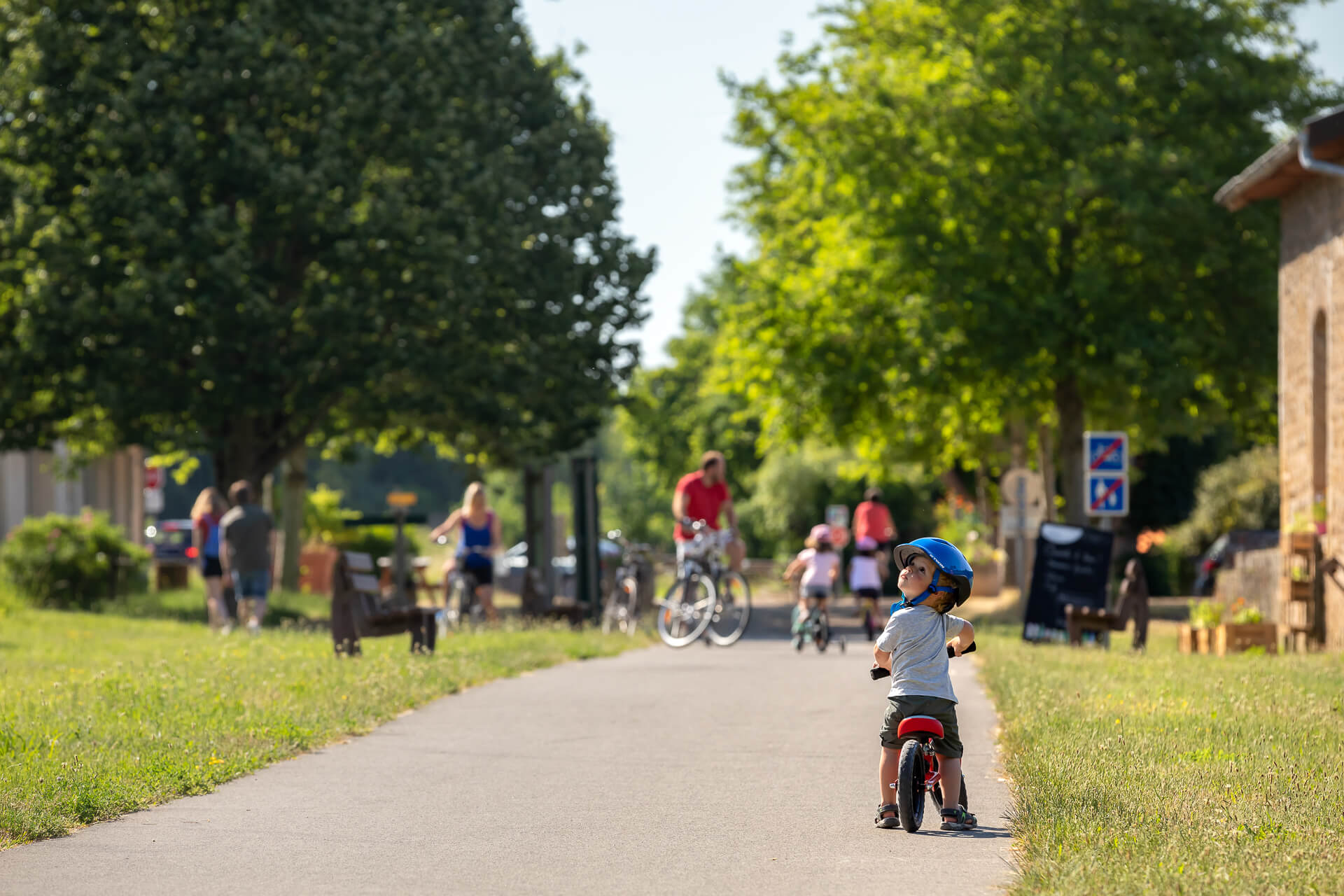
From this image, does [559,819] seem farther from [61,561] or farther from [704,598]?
[61,561]

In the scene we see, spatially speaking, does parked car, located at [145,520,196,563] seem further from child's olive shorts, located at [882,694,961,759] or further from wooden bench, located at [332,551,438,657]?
child's olive shorts, located at [882,694,961,759]

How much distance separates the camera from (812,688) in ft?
44.9

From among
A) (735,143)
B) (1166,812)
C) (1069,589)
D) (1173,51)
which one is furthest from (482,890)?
(735,143)

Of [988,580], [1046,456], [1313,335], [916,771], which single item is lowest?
[988,580]

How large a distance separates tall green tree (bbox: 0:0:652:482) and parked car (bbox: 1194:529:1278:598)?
44.2 feet

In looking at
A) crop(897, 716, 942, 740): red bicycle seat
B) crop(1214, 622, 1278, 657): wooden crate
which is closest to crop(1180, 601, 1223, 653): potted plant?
crop(1214, 622, 1278, 657): wooden crate

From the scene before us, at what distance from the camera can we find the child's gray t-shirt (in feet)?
24.8

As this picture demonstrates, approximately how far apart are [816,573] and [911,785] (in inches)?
449

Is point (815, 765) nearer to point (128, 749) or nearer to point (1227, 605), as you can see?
point (128, 749)

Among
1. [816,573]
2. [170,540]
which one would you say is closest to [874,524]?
[816,573]

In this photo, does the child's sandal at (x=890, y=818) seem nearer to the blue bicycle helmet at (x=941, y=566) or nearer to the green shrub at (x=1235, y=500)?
the blue bicycle helmet at (x=941, y=566)

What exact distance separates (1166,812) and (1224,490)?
38968 millimetres

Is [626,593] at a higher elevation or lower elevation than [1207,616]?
higher

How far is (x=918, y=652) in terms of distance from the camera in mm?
7590
